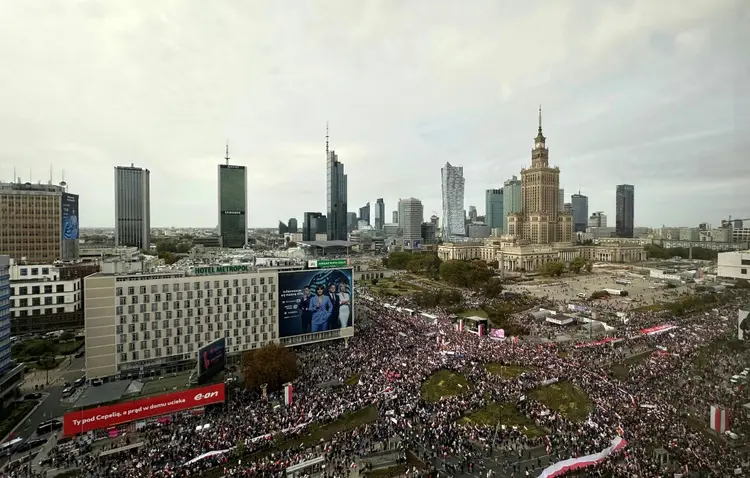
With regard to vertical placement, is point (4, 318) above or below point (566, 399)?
above

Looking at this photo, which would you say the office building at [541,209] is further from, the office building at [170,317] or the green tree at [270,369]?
the green tree at [270,369]

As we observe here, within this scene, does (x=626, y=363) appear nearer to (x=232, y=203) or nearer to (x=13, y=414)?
(x=13, y=414)

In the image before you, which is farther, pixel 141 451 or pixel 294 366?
pixel 294 366

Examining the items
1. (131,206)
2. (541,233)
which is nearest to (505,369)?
(541,233)

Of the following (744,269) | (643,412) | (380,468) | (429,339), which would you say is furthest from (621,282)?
(380,468)

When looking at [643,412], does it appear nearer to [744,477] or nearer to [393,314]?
[744,477]

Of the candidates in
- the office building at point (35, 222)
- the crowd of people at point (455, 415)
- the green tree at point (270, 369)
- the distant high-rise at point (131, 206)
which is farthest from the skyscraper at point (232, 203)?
the green tree at point (270, 369)
